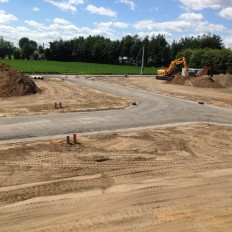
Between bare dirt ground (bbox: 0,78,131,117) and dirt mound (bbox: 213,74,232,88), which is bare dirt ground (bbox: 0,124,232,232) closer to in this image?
bare dirt ground (bbox: 0,78,131,117)

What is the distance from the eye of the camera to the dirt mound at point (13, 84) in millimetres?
26359

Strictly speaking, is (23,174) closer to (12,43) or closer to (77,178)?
(77,178)

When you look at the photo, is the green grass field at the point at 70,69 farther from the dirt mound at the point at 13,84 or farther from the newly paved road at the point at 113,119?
the newly paved road at the point at 113,119

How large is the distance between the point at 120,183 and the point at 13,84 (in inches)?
738

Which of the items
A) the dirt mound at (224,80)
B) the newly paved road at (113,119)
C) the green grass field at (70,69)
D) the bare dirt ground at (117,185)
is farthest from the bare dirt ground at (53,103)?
the green grass field at (70,69)

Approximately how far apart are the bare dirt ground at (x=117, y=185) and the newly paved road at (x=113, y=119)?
179 centimetres

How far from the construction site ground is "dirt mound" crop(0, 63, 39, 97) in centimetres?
1235

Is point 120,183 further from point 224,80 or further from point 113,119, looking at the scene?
point 224,80

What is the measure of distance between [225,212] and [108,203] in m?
2.94

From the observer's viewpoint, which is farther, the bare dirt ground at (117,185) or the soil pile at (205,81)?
the soil pile at (205,81)

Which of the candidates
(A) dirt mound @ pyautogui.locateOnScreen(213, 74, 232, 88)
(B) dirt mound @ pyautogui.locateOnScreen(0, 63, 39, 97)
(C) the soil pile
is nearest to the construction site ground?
(B) dirt mound @ pyautogui.locateOnScreen(0, 63, 39, 97)

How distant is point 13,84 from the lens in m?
27.1

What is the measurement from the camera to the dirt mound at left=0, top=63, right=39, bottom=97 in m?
26.4

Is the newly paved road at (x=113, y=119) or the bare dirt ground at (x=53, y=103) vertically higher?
the newly paved road at (x=113, y=119)
